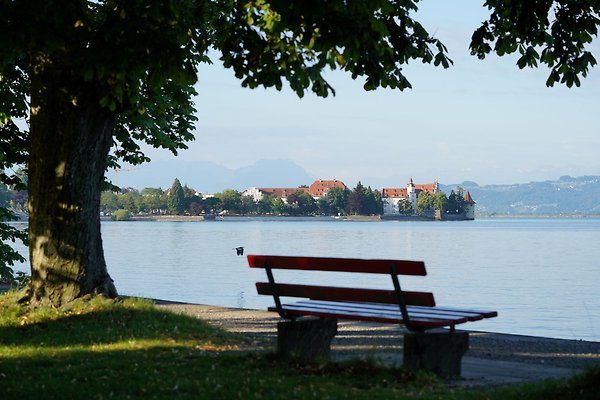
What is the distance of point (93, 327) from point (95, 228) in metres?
1.85

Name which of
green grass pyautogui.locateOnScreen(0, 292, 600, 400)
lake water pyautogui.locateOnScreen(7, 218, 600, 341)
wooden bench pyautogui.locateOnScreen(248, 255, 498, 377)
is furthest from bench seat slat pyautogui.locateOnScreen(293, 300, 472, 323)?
lake water pyautogui.locateOnScreen(7, 218, 600, 341)

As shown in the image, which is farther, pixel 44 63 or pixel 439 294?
pixel 439 294

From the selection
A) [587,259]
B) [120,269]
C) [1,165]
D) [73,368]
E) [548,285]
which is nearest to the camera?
[73,368]

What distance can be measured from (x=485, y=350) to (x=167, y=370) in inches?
183

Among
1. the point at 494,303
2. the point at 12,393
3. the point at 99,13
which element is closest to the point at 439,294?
the point at 494,303

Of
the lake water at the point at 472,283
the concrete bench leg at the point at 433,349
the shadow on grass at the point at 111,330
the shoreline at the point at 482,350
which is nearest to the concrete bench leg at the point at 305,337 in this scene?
the shoreline at the point at 482,350

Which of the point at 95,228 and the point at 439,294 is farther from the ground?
the point at 95,228

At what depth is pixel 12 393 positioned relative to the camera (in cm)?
829

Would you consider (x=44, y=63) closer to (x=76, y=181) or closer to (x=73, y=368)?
(x=76, y=181)

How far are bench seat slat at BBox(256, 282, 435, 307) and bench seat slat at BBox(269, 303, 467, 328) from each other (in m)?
0.13

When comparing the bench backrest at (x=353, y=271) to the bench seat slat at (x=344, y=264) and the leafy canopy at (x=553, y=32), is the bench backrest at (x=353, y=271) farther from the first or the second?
the leafy canopy at (x=553, y=32)

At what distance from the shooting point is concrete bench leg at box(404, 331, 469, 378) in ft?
30.0

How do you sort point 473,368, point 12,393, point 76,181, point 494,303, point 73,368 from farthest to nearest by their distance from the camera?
point 494,303
point 76,181
point 473,368
point 73,368
point 12,393

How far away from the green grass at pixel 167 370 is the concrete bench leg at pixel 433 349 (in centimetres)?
23
